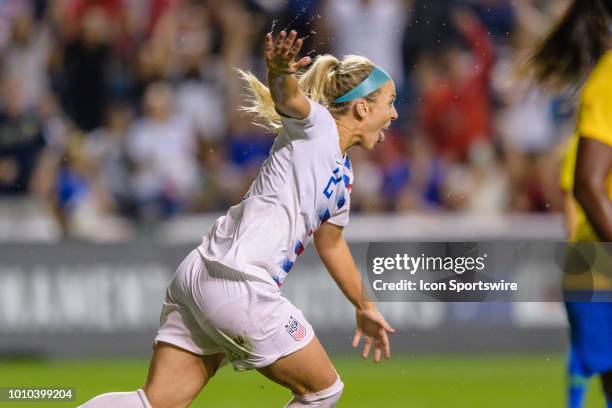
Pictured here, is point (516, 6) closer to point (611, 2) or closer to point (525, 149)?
point (525, 149)

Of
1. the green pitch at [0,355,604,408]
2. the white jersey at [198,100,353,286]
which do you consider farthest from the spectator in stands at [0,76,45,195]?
the white jersey at [198,100,353,286]

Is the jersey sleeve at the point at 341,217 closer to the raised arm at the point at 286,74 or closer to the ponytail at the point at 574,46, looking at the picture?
the raised arm at the point at 286,74

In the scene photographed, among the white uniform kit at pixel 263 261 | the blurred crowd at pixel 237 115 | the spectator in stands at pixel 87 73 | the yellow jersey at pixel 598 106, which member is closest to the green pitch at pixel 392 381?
the blurred crowd at pixel 237 115

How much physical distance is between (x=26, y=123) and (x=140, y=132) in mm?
1006

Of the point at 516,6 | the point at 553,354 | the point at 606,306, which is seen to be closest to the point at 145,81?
the point at 516,6

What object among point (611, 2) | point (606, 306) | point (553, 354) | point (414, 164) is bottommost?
point (553, 354)

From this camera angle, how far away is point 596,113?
3.77 metres

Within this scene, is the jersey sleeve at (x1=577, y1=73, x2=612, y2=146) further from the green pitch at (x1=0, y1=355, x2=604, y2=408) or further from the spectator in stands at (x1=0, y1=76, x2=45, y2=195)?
the spectator in stands at (x1=0, y1=76, x2=45, y2=195)

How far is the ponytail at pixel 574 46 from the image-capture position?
396cm

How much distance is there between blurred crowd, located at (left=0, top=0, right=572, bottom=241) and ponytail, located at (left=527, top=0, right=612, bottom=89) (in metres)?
6.11

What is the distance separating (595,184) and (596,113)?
0.25 metres

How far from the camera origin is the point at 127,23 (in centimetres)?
1145

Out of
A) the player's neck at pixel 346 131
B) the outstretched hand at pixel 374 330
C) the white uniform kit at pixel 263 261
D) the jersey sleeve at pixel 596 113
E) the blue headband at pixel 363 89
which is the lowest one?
the outstretched hand at pixel 374 330

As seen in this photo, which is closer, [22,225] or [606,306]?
[606,306]
